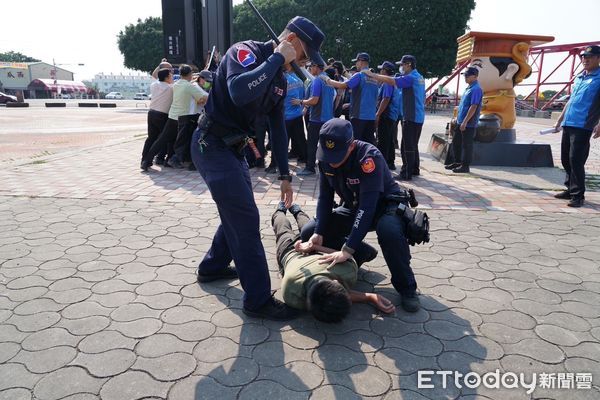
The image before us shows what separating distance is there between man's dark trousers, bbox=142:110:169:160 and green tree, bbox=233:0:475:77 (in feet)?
76.7

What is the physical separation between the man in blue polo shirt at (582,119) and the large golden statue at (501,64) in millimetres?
2793

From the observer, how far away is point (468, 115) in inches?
277

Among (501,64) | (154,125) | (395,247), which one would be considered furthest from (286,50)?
(501,64)

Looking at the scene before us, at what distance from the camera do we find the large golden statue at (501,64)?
Result: 8062 mm

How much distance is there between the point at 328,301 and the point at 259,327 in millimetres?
544

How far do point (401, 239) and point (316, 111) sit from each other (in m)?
4.35

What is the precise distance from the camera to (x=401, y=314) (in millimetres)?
2832

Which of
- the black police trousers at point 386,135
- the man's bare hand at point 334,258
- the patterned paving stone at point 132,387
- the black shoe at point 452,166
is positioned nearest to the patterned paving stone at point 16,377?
the patterned paving stone at point 132,387

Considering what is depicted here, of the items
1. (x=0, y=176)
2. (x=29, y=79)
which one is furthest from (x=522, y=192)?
(x=29, y=79)

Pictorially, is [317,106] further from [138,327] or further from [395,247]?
[138,327]

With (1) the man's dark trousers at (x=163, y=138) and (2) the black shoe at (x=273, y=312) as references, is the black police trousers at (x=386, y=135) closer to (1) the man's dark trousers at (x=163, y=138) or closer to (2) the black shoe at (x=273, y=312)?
(1) the man's dark trousers at (x=163, y=138)

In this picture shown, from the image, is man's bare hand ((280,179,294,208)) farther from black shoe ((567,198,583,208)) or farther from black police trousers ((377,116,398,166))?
black police trousers ((377,116,398,166))

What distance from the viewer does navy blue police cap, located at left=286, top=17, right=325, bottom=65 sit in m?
2.38
